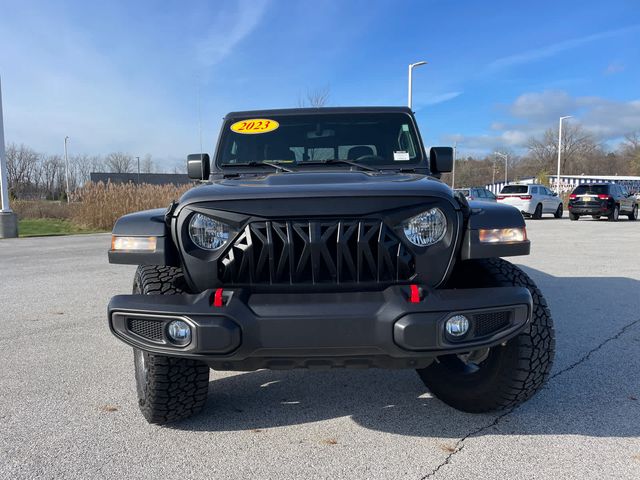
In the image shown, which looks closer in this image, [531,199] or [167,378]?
[167,378]

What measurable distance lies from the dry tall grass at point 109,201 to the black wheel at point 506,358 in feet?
56.7

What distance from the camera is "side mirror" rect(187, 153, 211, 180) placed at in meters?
3.73

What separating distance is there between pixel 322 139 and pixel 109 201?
55.3ft

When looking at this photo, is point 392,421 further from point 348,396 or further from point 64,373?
point 64,373

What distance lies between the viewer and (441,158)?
11.8 feet

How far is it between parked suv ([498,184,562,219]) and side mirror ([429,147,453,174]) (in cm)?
1818

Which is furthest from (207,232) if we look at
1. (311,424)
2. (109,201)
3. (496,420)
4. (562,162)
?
(562,162)

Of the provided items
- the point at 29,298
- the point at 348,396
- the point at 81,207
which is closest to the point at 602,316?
the point at 348,396

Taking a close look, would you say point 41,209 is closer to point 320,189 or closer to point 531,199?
point 531,199

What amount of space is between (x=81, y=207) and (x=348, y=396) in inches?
732

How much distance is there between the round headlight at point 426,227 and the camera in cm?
235

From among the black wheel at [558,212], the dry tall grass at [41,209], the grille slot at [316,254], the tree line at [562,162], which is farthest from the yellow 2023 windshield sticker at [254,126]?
the tree line at [562,162]

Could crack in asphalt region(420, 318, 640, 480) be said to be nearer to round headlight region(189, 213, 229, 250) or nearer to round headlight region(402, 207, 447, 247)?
round headlight region(402, 207, 447, 247)

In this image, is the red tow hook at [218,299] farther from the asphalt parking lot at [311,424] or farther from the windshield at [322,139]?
the windshield at [322,139]
